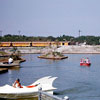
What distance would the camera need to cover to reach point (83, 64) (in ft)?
213

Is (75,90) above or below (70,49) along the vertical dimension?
below

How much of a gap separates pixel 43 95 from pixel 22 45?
157266 millimetres

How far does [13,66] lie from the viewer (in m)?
52.5

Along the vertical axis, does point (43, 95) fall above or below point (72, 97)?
above

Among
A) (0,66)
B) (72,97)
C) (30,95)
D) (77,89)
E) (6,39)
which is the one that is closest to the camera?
(30,95)

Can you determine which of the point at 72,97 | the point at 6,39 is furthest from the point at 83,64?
the point at 6,39

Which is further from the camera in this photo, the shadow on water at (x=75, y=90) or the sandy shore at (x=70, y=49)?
the sandy shore at (x=70, y=49)

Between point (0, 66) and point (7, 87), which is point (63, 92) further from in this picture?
point (0, 66)

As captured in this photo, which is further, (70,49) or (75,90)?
(70,49)

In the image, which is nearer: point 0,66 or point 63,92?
point 63,92

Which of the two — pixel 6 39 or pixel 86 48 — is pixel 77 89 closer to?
pixel 86 48

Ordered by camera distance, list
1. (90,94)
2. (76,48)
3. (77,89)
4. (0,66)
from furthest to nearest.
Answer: (76,48), (0,66), (77,89), (90,94)

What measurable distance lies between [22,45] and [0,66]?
11627 cm

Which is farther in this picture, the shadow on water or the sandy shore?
the sandy shore
